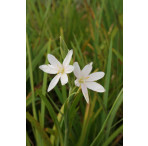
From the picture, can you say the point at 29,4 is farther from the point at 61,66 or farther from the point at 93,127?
the point at 61,66

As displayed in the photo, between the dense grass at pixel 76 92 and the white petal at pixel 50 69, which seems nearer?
the white petal at pixel 50 69

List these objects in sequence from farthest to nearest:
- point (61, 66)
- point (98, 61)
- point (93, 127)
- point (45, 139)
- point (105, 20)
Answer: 1. point (105, 20)
2. point (98, 61)
3. point (93, 127)
4. point (45, 139)
5. point (61, 66)

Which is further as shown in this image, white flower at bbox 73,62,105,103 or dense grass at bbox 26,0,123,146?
dense grass at bbox 26,0,123,146

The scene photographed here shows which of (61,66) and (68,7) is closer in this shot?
(61,66)

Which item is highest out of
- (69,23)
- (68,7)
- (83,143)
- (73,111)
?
(68,7)

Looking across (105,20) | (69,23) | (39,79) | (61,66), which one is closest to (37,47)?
(39,79)

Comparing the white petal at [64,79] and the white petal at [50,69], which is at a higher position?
the white petal at [50,69]

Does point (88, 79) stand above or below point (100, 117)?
above

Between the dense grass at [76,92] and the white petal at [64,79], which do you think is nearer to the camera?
the white petal at [64,79]
